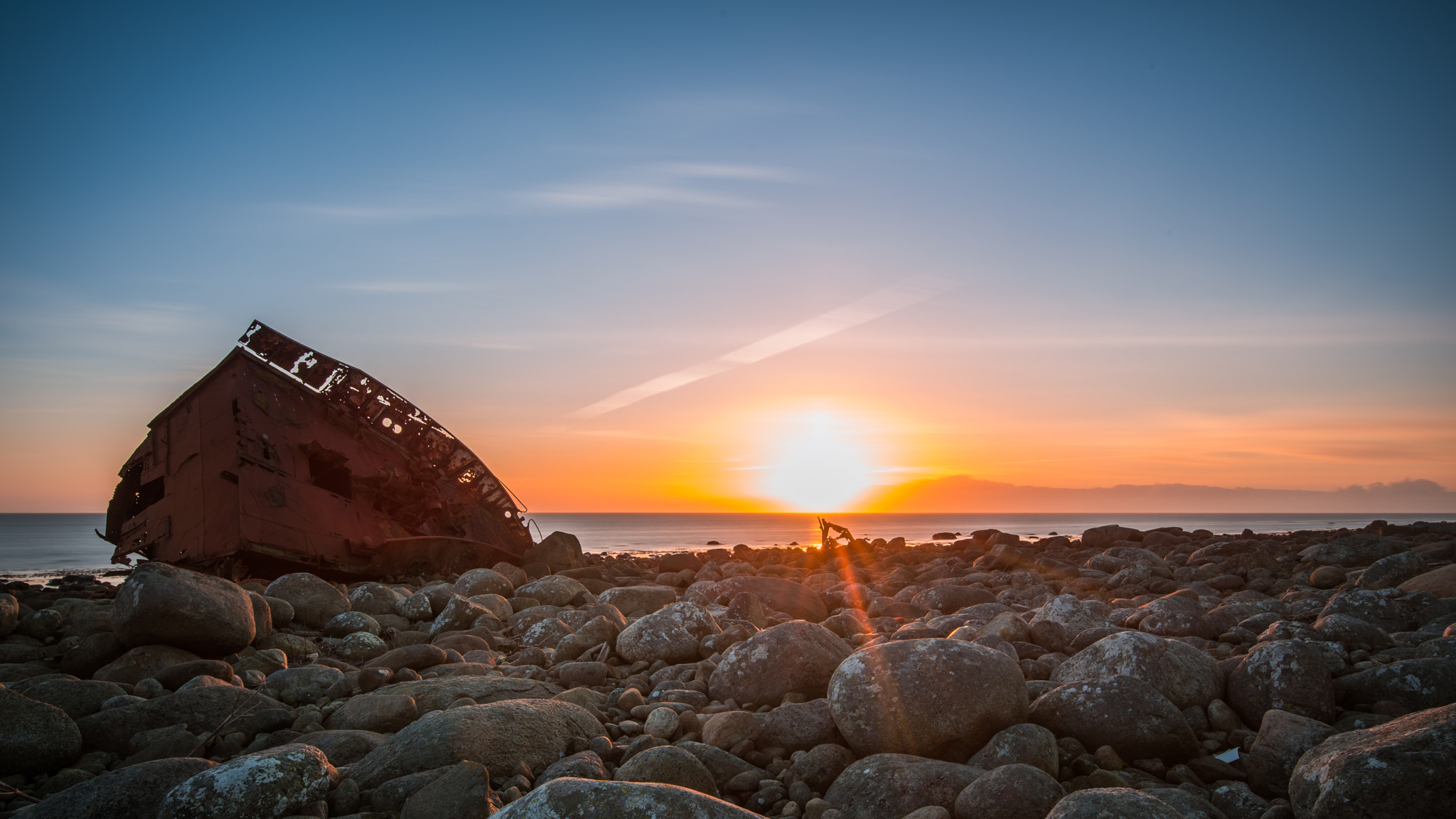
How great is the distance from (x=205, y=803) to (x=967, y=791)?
3929mm

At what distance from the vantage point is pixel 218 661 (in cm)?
703

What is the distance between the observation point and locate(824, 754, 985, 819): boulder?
14.4 feet

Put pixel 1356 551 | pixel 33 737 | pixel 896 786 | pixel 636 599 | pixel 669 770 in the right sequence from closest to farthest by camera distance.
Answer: pixel 896 786, pixel 669 770, pixel 33 737, pixel 636 599, pixel 1356 551

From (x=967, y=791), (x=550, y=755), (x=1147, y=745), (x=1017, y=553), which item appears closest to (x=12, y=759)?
(x=550, y=755)

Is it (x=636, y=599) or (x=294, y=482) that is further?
(x=294, y=482)

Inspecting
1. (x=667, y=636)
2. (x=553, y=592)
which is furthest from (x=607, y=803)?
(x=553, y=592)

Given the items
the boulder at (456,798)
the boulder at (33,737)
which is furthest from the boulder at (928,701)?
the boulder at (33,737)

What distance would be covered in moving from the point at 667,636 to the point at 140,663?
4674mm

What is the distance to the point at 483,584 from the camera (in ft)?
43.8

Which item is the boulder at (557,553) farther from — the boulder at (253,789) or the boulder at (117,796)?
the boulder at (253,789)

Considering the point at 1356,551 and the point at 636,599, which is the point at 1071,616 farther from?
the point at 1356,551

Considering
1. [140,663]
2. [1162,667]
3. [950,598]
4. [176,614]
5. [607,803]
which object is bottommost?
[950,598]

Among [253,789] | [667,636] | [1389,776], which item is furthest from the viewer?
[667,636]

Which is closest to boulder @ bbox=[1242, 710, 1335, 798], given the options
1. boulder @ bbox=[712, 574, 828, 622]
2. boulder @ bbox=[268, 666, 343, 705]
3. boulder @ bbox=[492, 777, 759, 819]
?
boulder @ bbox=[492, 777, 759, 819]
